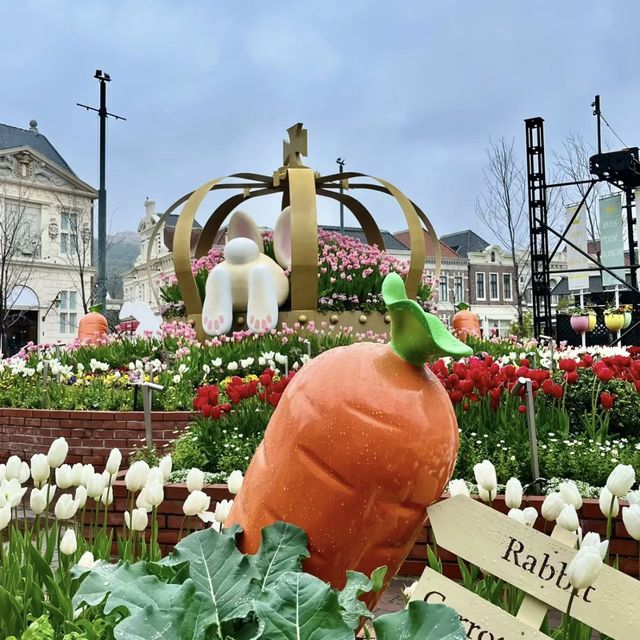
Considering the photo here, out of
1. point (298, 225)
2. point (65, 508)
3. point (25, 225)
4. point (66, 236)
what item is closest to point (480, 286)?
point (66, 236)

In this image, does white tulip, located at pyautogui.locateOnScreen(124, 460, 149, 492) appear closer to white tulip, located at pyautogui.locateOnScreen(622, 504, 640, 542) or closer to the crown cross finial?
white tulip, located at pyautogui.locateOnScreen(622, 504, 640, 542)

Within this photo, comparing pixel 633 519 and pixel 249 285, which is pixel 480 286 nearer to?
pixel 249 285

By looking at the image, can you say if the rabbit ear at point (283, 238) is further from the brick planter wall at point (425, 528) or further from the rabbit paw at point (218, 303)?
the brick planter wall at point (425, 528)

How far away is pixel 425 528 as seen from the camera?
330 centimetres

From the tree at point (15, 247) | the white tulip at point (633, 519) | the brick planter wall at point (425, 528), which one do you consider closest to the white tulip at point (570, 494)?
the white tulip at point (633, 519)

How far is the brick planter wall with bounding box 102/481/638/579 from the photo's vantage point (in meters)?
3.24

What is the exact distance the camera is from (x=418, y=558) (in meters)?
3.46

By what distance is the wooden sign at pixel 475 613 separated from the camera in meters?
1.21

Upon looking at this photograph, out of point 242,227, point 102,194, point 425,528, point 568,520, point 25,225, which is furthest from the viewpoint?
point 25,225

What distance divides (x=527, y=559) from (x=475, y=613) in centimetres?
14

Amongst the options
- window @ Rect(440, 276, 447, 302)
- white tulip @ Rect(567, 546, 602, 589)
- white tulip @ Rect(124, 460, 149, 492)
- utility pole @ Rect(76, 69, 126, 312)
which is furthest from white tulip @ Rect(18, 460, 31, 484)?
window @ Rect(440, 276, 447, 302)

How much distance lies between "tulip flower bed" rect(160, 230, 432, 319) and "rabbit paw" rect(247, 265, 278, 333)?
1.08 metres

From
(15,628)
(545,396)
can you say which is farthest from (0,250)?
(15,628)

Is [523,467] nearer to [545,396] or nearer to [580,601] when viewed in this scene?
[545,396]
